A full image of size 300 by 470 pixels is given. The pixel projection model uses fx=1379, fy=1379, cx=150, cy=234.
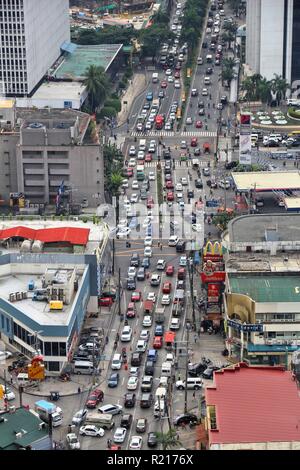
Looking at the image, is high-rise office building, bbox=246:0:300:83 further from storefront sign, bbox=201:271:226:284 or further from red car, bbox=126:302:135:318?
red car, bbox=126:302:135:318

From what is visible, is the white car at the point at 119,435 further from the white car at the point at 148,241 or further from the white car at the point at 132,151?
the white car at the point at 132,151

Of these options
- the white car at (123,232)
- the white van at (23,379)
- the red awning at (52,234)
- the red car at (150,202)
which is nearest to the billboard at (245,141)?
the red car at (150,202)

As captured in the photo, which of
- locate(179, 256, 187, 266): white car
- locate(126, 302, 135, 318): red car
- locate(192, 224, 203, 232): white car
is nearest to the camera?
locate(126, 302, 135, 318): red car

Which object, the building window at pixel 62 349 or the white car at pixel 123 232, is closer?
the building window at pixel 62 349

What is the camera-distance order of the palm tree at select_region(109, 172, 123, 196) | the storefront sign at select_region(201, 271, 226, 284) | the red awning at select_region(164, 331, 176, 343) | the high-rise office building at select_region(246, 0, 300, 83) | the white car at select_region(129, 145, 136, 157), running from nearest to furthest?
the red awning at select_region(164, 331, 176, 343)
the storefront sign at select_region(201, 271, 226, 284)
the palm tree at select_region(109, 172, 123, 196)
the white car at select_region(129, 145, 136, 157)
the high-rise office building at select_region(246, 0, 300, 83)

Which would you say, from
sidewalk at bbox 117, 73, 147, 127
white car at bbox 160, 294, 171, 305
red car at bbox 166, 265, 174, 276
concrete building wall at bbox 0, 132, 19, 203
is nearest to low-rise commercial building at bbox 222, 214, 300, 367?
white car at bbox 160, 294, 171, 305

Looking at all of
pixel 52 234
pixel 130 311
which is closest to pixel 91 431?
pixel 130 311
